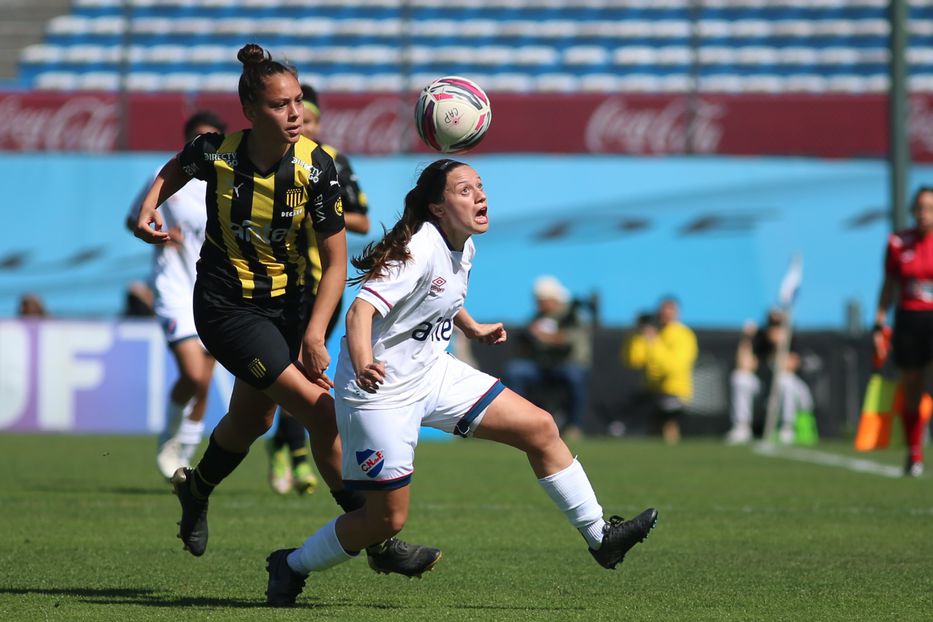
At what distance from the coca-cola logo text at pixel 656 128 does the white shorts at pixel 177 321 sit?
1235cm

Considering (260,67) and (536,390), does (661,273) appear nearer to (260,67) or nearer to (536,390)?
(536,390)

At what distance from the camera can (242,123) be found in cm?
2081

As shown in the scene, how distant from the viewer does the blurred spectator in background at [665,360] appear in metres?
17.2

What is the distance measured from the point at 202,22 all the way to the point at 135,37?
3.62 feet

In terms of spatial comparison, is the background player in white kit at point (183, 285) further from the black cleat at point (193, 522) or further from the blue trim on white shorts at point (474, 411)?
the blue trim on white shorts at point (474, 411)

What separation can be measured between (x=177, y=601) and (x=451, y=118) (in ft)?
6.92

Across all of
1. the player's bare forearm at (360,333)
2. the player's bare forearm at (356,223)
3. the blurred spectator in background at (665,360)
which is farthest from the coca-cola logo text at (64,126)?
the player's bare forearm at (360,333)

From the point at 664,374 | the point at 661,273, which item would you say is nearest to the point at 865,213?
the point at 661,273

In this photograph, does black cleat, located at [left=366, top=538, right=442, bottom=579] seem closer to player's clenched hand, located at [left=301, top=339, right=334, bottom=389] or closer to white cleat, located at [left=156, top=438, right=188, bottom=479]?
player's clenched hand, located at [left=301, top=339, right=334, bottom=389]

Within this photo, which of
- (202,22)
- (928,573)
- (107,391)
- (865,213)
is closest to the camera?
(928,573)

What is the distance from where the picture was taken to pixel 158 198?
5.70 m

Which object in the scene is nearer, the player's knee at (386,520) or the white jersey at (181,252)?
the player's knee at (386,520)

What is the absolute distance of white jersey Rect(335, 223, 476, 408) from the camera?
16.3 feet

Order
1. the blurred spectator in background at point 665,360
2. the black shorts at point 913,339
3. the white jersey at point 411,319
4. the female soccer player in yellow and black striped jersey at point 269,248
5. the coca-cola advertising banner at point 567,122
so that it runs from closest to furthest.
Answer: the white jersey at point 411,319 → the female soccer player in yellow and black striped jersey at point 269,248 → the black shorts at point 913,339 → the blurred spectator in background at point 665,360 → the coca-cola advertising banner at point 567,122
